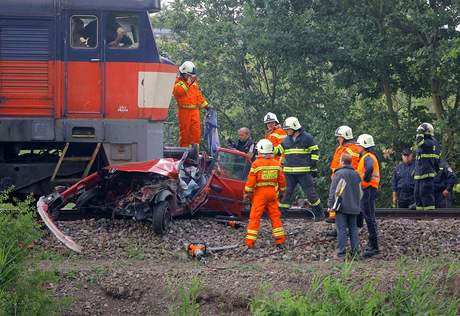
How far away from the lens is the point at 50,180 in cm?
1302

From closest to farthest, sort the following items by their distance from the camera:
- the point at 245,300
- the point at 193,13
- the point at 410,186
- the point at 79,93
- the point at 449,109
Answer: the point at 245,300, the point at 79,93, the point at 410,186, the point at 449,109, the point at 193,13

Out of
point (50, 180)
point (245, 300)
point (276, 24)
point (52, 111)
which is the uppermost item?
point (276, 24)

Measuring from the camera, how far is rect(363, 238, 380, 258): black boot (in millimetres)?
11445

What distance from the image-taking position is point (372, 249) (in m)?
11.6

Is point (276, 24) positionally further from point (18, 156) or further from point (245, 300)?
point (245, 300)

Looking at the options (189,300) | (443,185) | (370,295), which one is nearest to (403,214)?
(443,185)

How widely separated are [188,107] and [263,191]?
3.27 meters

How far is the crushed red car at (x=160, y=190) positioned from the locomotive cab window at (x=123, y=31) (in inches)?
74.7

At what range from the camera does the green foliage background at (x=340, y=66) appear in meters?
18.9

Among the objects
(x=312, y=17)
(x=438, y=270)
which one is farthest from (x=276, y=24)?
(x=438, y=270)

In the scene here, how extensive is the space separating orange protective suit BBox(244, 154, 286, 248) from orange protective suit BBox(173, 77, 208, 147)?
300 cm

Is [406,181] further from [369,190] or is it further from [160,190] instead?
[160,190]

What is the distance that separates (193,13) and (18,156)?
10.9 meters

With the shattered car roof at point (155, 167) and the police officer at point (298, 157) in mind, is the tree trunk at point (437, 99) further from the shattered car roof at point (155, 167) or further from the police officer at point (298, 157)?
the shattered car roof at point (155, 167)
